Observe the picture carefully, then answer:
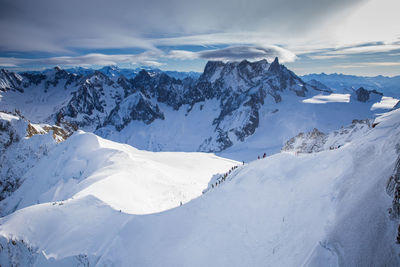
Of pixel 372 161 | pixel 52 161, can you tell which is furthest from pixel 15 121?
pixel 372 161

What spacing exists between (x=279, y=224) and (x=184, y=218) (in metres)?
7.06

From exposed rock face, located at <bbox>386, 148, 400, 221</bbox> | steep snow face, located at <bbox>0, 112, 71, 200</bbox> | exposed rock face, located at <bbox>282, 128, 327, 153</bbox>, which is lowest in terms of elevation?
steep snow face, located at <bbox>0, 112, 71, 200</bbox>

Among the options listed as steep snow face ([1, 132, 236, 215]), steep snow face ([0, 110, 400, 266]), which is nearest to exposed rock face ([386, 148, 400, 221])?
steep snow face ([0, 110, 400, 266])

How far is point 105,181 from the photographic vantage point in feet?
85.1

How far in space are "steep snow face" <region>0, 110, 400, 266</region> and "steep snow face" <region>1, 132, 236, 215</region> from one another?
4.10 m

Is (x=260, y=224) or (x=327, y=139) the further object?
(x=327, y=139)

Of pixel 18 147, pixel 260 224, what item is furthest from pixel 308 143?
pixel 18 147

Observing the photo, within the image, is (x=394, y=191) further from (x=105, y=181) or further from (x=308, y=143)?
(x=308, y=143)

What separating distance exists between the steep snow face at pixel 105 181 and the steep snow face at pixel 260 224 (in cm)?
410

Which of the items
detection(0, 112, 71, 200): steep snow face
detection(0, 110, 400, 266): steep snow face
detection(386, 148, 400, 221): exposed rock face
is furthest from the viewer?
detection(0, 112, 71, 200): steep snow face

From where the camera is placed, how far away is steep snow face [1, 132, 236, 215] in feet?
76.4

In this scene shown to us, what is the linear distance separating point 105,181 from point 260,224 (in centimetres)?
2223

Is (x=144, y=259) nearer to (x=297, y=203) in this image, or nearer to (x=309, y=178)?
(x=297, y=203)

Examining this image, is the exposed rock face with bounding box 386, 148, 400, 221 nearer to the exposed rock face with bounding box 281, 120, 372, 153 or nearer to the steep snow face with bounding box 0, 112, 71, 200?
the exposed rock face with bounding box 281, 120, 372, 153
